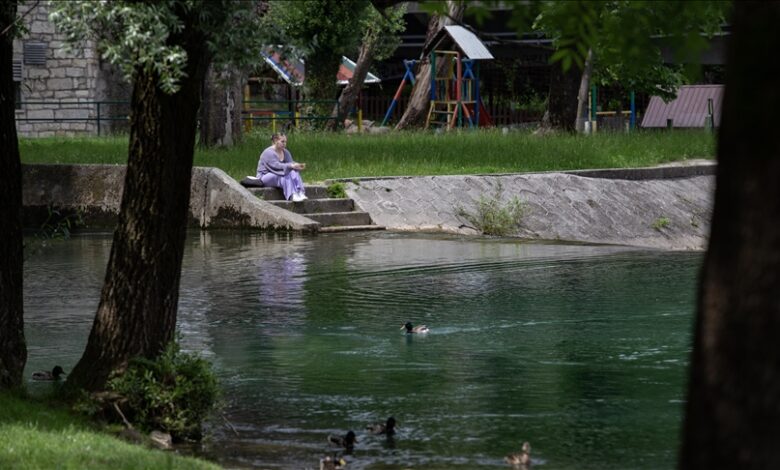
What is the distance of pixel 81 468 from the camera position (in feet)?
26.1

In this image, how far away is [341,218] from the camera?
2473 centimetres

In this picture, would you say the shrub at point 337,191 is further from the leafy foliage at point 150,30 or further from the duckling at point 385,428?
the leafy foliage at point 150,30

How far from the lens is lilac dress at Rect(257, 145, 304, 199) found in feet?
81.7

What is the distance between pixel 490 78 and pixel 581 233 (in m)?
28.6

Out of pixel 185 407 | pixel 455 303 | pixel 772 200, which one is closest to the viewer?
pixel 772 200

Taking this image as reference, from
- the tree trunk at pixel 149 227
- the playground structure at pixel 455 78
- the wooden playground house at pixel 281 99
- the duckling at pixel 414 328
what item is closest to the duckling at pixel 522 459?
the tree trunk at pixel 149 227

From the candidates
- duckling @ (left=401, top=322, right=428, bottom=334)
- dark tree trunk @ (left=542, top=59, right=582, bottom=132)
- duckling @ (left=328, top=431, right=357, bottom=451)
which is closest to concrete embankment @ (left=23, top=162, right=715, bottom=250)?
duckling @ (left=401, top=322, right=428, bottom=334)

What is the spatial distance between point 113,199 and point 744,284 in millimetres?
22277

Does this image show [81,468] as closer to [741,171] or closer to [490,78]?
[741,171]

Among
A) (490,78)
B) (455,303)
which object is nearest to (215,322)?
(455,303)

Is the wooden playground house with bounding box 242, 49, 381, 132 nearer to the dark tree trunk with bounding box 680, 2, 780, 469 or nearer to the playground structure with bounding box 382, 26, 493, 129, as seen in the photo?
the playground structure with bounding box 382, 26, 493, 129

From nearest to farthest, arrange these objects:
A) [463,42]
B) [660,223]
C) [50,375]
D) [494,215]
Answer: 1. [50,375]
2. [494,215]
3. [660,223]
4. [463,42]

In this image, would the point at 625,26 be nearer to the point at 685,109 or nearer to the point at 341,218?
the point at 341,218

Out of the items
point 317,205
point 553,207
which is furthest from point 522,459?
point 553,207
